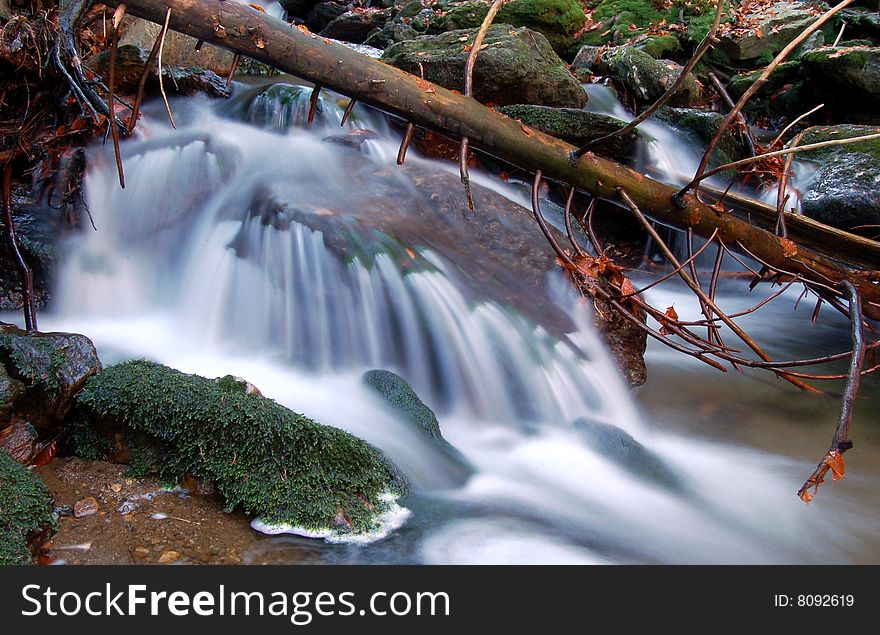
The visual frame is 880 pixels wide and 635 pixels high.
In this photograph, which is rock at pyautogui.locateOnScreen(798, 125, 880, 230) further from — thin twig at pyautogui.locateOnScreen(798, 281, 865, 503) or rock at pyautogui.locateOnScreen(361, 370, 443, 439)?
rock at pyautogui.locateOnScreen(361, 370, 443, 439)

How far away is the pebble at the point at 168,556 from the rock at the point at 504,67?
5756 millimetres

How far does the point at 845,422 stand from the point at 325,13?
44.5 feet

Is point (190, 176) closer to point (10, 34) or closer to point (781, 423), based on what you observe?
point (10, 34)

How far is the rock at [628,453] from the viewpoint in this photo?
3.53m

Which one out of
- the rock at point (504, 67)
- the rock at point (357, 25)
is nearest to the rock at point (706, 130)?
the rock at point (504, 67)

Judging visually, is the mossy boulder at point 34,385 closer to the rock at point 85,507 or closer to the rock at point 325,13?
the rock at point 85,507

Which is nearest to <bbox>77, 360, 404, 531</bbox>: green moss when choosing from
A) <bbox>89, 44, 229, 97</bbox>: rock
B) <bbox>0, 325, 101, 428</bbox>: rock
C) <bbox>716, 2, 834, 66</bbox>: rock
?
<bbox>0, 325, 101, 428</bbox>: rock

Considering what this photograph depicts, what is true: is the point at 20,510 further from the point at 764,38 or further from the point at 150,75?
the point at 764,38

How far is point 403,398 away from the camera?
3.54 metres

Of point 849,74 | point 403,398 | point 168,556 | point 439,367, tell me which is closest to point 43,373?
point 168,556

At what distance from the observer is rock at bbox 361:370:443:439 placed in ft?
11.1

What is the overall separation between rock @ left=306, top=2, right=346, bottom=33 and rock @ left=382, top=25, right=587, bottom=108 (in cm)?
630
